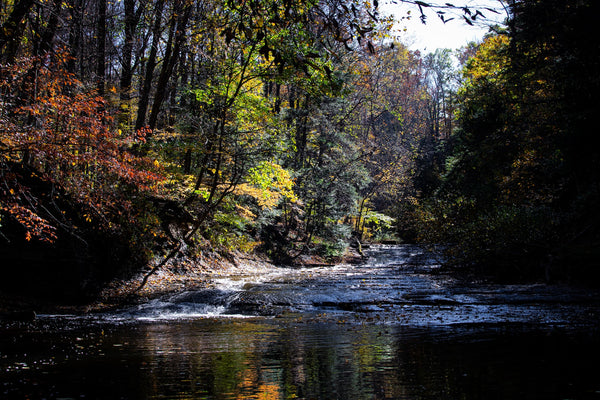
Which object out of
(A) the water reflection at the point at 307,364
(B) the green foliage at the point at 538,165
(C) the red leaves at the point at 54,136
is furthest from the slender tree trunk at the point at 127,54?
(B) the green foliage at the point at 538,165

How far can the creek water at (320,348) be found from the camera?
11.1ft

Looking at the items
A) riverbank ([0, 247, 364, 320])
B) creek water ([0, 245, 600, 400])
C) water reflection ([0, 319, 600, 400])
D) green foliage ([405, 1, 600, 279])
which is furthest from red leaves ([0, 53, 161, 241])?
green foliage ([405, 1, 600, 279])

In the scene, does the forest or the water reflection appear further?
the forest

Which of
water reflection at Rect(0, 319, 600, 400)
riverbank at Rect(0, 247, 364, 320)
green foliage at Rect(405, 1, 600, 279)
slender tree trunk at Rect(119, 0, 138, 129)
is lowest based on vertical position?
riverbank at Rect(0, 247, 364, 320)

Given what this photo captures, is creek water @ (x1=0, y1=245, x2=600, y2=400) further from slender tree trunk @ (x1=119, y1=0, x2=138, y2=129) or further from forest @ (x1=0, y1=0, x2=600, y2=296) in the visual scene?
slender tree trunk @ (x1=119, y1=0, x2=138, y2=129)

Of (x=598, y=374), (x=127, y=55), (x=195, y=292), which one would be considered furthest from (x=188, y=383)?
(x=127, y=55)

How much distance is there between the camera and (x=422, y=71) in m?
49.6

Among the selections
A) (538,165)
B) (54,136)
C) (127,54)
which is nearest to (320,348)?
(54,136)

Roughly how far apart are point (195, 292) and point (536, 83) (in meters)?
13.2

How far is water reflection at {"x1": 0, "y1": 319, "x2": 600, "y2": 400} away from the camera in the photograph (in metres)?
3.29

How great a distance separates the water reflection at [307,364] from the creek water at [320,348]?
2 cm

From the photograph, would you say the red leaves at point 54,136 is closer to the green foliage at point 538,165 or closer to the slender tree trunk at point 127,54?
the slender tree trunk at point 127,54

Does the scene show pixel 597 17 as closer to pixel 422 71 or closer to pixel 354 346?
pixel 354 346

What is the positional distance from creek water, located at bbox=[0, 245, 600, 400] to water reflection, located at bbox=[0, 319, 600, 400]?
0.05ft
